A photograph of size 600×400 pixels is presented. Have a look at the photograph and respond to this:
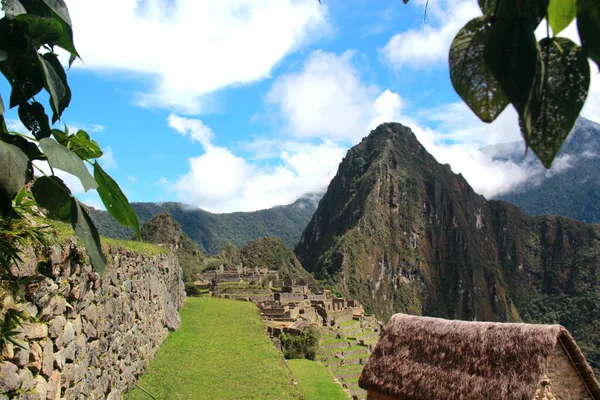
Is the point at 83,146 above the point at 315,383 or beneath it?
above

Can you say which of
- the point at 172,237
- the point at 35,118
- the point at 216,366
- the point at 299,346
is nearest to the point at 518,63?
the point at 35,118

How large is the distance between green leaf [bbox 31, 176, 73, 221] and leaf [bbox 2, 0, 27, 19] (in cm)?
30

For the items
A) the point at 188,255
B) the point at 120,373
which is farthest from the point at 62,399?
the point at 188,255

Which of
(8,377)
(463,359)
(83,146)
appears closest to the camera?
(83,146)

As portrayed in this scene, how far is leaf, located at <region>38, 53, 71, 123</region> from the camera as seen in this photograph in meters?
0.85

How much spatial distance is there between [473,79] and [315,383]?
12336mm

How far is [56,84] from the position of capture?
891 mm

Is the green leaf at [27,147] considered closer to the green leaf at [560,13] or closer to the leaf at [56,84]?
the leaf at [56,84]

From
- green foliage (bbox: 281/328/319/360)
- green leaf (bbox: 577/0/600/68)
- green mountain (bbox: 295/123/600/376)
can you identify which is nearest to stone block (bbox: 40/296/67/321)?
green leaf (bbox: 577/0/600/68)

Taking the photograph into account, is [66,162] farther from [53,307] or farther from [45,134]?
[53,307]

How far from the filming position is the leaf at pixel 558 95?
1.63 feet

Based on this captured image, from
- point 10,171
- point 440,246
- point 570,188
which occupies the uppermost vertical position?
point 570,188

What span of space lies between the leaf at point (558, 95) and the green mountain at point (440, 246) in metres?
72.5

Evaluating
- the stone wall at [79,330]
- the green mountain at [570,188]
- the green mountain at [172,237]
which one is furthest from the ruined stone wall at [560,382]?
the green mountain at [570,188]
